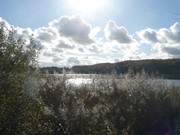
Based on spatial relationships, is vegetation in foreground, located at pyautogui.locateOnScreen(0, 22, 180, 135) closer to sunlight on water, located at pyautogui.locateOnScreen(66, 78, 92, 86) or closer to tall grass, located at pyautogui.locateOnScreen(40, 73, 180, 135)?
tall grass, located at pyautogui.locateOnScreen(40, 73, 180, 135)

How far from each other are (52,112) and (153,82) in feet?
18.2

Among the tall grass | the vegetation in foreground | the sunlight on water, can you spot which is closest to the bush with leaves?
the vegetation in foreground

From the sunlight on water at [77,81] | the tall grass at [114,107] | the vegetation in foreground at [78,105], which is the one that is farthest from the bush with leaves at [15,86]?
the sunlight on water at [77,81]

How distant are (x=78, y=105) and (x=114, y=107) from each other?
65.0 inches

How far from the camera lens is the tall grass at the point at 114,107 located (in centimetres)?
1206

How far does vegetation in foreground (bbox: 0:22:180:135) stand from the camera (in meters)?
9.52

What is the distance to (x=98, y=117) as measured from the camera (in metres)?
12.4

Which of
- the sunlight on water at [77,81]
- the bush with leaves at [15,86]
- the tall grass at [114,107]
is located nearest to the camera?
the bush with leaves at [15,86]

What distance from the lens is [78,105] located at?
12664mm

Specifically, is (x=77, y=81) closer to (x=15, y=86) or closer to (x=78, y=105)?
(x=78, y=105)

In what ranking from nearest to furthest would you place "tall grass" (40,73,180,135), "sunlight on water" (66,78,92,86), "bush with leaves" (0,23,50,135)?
"bush with leaves" (0,23,50,135)
"tall grass" (40,73,180,135)
"sunlight on water" (66,78,92,86)

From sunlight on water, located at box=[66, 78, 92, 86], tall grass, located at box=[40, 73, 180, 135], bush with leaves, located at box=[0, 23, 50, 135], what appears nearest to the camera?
bush with leaves, located at box=[0, 23, 50, 135]

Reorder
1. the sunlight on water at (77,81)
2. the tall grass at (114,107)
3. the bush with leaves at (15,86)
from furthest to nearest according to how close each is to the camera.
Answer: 1. the sunlight on water at (77,81)
2. the tall grass at (114,107)
3. the bush with leaves at (15,86)

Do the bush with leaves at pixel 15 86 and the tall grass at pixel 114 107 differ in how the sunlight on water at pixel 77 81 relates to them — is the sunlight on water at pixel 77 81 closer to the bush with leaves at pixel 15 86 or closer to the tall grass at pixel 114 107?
the tall grass at pixel 114 107
